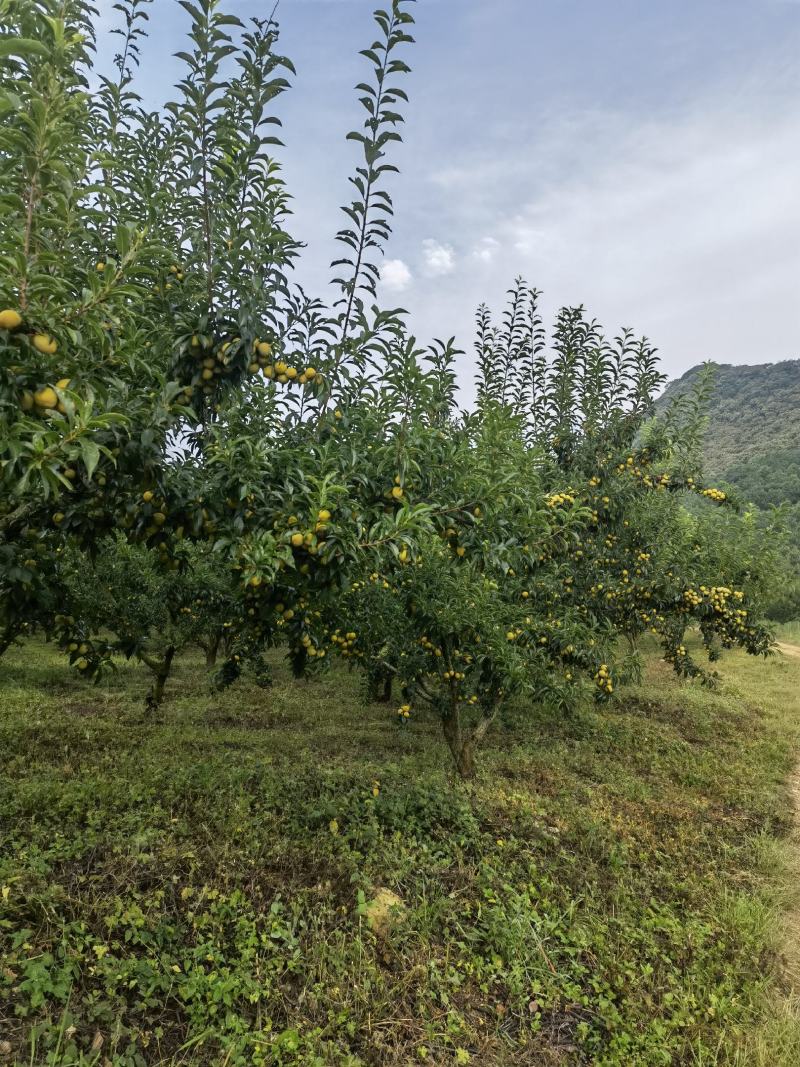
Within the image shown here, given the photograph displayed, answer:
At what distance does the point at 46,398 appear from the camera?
2.31 m

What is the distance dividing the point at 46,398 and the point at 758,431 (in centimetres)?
9076

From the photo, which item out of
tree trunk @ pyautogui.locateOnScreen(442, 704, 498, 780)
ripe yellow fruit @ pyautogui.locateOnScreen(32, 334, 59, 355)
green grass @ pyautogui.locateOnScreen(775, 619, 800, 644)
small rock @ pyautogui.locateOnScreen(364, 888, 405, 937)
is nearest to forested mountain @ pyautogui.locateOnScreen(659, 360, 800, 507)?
green grass @ pyautogui.locateOnScreen(775, 619, 800, 644)

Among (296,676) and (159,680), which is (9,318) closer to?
(296,676)

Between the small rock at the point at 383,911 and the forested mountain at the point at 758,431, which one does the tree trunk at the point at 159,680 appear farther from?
the forested mountain at the point at 758,431

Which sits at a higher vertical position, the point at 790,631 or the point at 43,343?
the point at 43,343

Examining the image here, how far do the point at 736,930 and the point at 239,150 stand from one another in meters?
6.56

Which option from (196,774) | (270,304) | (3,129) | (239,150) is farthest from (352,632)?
(3,129)

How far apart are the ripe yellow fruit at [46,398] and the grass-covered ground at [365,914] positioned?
10.1ft

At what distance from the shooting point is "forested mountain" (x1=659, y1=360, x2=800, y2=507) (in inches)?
2072

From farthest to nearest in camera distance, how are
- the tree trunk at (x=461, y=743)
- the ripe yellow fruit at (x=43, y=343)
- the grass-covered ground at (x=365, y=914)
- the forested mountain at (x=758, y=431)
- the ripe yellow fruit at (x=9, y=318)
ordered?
1. the forested mountain at (x=758, y=431)
2. the tree trunk at (x=461, y=743)
3. the grass-covered ground at (x=365, y=914)
4. the ripe yellow fruit at (x=43, y=343)
5. the ripe yellow fruit at (x=9, y=318)

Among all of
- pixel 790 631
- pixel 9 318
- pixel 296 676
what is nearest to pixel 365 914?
pixel 296 676

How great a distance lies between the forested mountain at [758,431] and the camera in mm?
52625

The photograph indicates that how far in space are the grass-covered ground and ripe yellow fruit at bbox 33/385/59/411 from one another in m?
3.06

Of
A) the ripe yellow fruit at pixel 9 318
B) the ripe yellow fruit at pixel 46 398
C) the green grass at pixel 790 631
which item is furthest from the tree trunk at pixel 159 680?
the green grass at pixel 790 631
